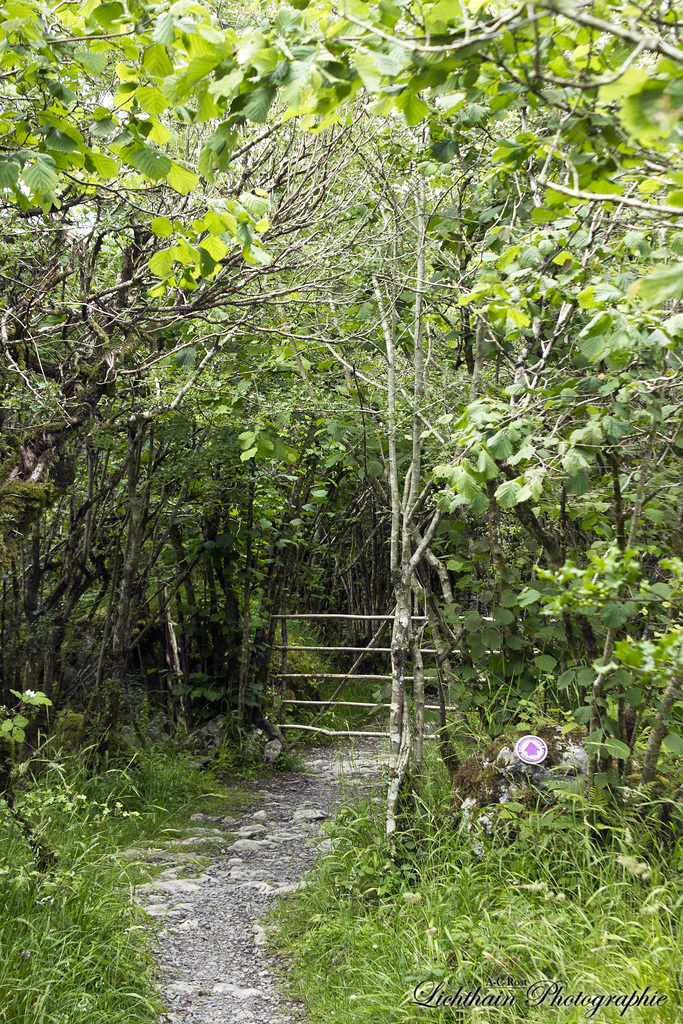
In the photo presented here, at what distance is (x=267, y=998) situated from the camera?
3002 mm

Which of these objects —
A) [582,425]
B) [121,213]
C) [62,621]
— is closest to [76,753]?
[62,621]

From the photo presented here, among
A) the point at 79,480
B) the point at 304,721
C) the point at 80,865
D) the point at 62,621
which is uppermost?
the point at 79,480

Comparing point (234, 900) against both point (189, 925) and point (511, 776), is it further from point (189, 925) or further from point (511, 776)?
point (511, 776)

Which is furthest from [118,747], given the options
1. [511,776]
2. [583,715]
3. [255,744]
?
[583,715]

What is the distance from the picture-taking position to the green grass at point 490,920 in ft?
7.57

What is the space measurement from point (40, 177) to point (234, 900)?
357cm

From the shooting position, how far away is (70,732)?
16.6ft

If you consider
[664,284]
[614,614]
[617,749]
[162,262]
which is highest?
[162,262]

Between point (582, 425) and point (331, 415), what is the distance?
74.3 inches

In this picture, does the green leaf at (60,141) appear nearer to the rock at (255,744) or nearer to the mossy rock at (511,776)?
the mossy rock at (511,776)

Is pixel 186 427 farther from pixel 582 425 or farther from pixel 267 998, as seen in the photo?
pixel 267 998

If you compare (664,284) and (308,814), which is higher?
(664,284)

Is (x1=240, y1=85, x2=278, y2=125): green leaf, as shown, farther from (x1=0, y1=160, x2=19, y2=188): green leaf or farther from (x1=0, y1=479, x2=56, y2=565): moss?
(x1=0, y1=479, x2=56, y2=565): moss

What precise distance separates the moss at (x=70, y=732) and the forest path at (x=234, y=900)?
1.00 m
